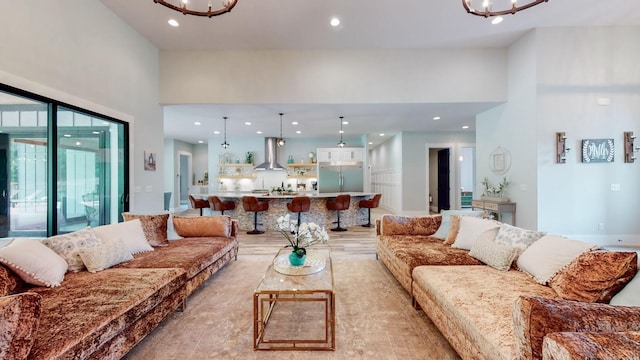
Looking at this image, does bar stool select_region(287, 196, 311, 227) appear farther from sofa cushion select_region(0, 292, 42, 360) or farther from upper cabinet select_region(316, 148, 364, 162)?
sofa cushion select_region(0, 292, 42, 360)

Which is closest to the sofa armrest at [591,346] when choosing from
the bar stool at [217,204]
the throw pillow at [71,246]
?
the throw pillow at [71,246]

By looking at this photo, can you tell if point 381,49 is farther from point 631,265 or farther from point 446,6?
point 631,265

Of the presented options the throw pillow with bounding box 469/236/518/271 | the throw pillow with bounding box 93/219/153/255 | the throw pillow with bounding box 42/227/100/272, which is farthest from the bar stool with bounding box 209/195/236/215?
the throw pillow with bounding box 469/236/518/271

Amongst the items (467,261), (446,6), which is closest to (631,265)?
(467,261)

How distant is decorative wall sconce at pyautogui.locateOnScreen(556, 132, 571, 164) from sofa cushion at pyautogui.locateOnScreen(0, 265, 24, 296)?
679 centimetres

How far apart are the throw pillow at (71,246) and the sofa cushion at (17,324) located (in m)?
1.38

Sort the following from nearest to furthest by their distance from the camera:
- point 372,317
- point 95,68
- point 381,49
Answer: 1. point 372,317
2. point 95,68
3. point 381,49

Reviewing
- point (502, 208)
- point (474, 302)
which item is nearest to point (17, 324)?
→ point (474, 302)

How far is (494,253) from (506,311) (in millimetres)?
962

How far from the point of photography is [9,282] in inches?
72.5

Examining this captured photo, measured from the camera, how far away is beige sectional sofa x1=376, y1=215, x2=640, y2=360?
3.39ft

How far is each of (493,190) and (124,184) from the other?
6886 mm

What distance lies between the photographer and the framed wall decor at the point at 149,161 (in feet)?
15.9

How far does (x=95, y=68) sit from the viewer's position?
375cm
